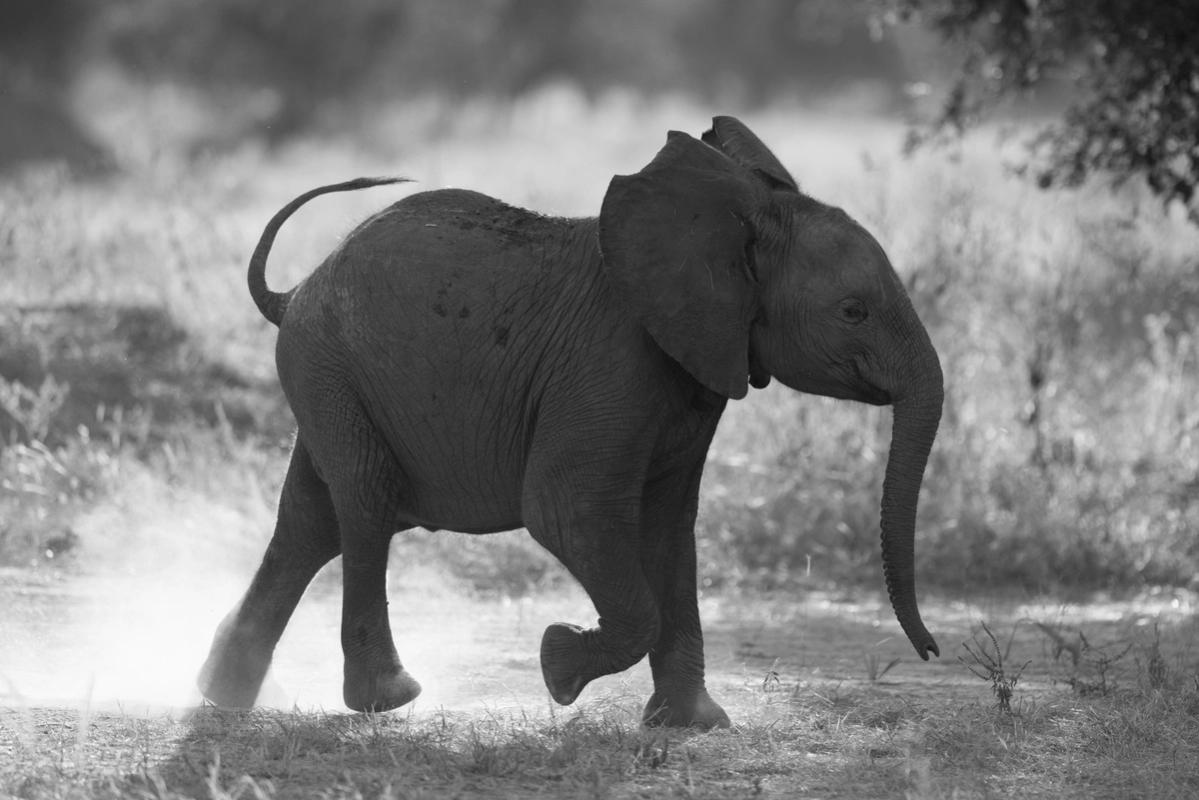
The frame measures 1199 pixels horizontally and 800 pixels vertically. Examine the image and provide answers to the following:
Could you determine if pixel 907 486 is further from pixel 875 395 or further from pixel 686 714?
pixel 686 714

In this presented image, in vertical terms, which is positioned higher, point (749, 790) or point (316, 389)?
point (316, 389)

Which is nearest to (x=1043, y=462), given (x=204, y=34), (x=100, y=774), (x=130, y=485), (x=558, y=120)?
(x=130, y=485)

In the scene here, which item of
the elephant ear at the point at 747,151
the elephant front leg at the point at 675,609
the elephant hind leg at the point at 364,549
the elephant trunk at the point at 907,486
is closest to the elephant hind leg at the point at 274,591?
the elephant hind leg at the point at 364,549

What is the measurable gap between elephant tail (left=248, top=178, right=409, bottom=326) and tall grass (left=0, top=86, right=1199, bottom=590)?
273 millimetres

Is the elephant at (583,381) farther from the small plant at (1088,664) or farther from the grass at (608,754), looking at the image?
the small plant at (1088,664)

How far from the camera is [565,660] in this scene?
5.88 m

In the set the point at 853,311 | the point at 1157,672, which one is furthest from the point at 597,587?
the point at 1157,672

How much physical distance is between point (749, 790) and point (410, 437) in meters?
1.70

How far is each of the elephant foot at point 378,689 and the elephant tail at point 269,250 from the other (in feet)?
4.32

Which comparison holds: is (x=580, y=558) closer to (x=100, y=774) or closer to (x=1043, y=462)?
(x=100, y=774)

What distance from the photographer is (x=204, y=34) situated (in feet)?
123

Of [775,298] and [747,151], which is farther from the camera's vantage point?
[747,151]

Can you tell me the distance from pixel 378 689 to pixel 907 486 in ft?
5.90

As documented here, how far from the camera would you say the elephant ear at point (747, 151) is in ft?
19.8
